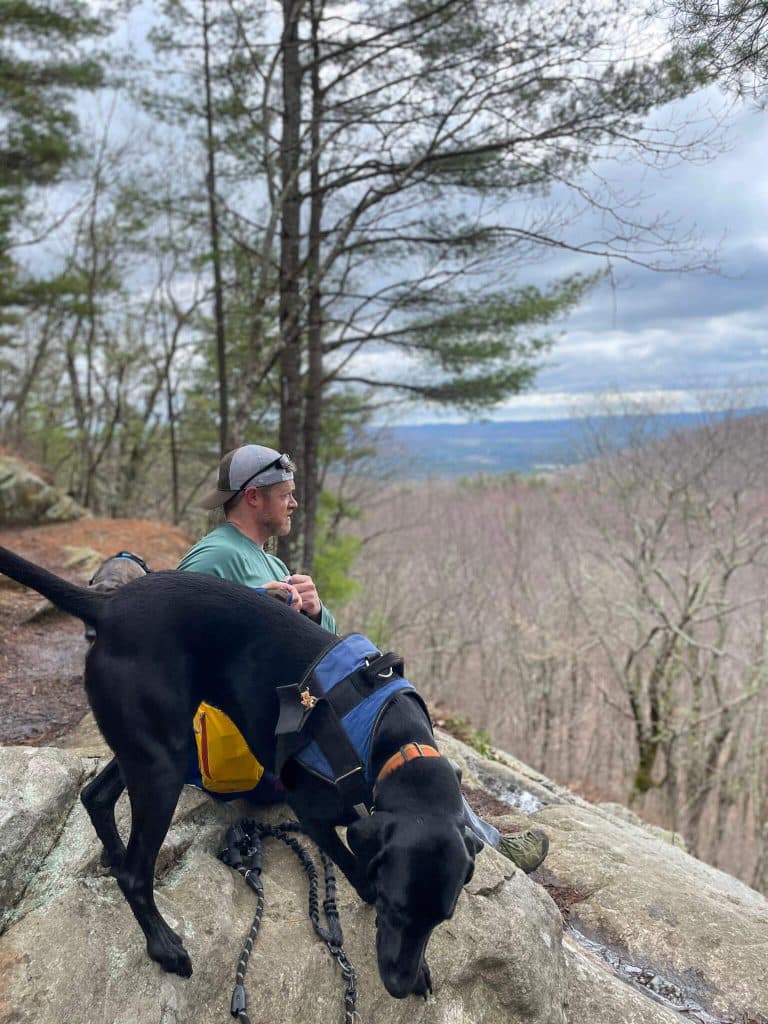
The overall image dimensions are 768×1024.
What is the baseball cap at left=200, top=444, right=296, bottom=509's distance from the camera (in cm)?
270

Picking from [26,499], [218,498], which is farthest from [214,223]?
[218,498]

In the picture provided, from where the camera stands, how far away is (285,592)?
Result: 2520 mm

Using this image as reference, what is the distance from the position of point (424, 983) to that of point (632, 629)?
62.2 ft

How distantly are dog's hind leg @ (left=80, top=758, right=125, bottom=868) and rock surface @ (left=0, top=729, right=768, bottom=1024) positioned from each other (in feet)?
0.30

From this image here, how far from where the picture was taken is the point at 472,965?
96.4 inches

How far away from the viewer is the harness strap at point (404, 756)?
6.60ft

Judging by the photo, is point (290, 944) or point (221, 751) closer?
point (290, 944)

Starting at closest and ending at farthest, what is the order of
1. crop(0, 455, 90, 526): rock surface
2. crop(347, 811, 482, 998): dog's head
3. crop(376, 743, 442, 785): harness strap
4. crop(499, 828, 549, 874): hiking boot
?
crop(347, 811, 482, 998): dog's head, crop(376, 743, 442, 785): harness strap, crop(499, 828, 549, 874): hiking boot, crop(0, 455, 90, 526): rock surface

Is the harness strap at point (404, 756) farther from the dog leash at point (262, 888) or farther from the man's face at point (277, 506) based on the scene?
the man's face at point (277, 506)

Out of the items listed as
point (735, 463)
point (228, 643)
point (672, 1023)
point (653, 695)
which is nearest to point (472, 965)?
point (672, 1023)

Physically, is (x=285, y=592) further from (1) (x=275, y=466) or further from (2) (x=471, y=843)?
(2) (x=471, y=843)

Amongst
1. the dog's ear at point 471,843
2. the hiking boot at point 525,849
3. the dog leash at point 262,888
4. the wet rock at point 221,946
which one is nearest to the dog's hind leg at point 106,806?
the wet rock at point 221,946

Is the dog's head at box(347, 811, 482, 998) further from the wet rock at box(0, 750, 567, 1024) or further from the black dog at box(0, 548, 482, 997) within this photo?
the wet rock at box(0, 750, 567, 1024)

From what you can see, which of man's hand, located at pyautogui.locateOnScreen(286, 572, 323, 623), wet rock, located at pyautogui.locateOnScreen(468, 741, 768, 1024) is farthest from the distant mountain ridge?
man's hand, located at pyautogui.locateOnScreen(286, 572, 323, 623)
